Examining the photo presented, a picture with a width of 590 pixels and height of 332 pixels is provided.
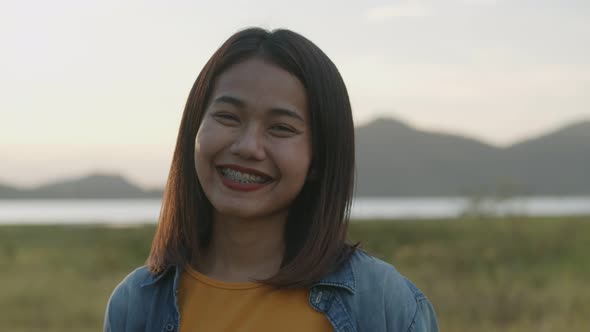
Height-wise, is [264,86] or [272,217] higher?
[264,86]

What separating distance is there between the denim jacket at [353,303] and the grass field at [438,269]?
7292mm

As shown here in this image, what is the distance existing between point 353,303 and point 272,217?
0.36 m

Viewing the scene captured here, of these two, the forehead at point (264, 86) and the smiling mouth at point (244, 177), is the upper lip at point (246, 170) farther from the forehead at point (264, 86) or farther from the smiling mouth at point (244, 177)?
the forehead at point (264, 86)

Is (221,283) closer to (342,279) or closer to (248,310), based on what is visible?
(248,310)

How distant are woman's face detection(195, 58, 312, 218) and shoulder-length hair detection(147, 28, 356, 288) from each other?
43 millimetres

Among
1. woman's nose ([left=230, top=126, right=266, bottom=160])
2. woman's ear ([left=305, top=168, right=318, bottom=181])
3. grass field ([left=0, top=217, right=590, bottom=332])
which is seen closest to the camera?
woman's nose ([left=230, top=126, right=266, bottom=160])

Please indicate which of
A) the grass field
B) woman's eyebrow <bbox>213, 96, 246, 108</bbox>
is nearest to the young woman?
woman's eyebrow <bbox>213, 96, 246, 108</bbox>

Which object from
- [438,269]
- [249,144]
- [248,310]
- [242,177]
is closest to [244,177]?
[242,177]

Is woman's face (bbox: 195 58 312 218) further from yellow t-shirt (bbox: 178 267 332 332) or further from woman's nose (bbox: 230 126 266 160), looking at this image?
yellow t-shirt (bbox: 178 267 332 332)

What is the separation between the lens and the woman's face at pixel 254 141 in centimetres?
226

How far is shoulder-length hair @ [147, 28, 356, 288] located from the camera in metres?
2.31

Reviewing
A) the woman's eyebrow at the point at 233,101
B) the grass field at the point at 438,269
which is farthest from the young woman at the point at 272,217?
the grass field at the point at 438,269

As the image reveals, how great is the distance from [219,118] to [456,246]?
1691 cm

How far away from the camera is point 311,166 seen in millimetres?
2389
